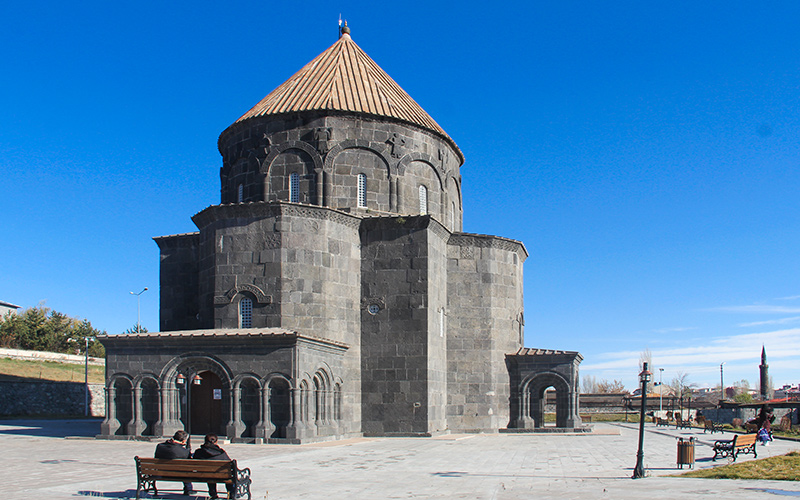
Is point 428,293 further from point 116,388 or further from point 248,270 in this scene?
point 116,388

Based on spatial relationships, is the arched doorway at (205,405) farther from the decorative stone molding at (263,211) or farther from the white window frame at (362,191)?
the white window frame at (362,191)

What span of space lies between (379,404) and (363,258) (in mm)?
5449

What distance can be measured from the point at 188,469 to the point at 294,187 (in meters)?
19.4

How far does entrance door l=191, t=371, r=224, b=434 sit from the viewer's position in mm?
25656

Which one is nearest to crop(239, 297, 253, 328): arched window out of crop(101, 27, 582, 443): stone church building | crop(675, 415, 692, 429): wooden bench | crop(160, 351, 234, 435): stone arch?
crop(101, 27, 582, 443): stone church building

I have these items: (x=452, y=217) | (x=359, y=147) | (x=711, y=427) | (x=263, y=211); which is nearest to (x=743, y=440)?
(x=711, y=427)

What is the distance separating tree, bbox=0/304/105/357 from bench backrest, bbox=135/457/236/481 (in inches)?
2109

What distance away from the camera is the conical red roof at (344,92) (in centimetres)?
3120

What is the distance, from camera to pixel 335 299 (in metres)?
28.1

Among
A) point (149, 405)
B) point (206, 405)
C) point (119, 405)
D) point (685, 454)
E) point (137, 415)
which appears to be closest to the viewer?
point (685, 454)

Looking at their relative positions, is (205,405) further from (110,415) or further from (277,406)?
(277,406)

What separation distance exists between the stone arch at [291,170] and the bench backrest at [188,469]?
18545 mm

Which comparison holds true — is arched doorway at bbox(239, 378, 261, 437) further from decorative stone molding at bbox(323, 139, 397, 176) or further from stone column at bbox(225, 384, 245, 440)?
decorative stone molding at bbox(323, 139, 397, 176)

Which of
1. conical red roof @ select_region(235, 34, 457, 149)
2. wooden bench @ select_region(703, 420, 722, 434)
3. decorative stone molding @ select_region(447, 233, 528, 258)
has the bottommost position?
wooden bench @ select_region(703, 420, 722, 434)
